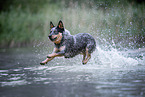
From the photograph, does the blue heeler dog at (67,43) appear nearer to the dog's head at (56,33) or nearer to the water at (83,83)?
the dog's head at (56,33)

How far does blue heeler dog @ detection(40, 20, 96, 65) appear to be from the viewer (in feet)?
30.5

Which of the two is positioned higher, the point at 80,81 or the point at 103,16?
the point at 103,16

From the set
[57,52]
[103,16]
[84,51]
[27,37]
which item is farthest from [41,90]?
[27,37]

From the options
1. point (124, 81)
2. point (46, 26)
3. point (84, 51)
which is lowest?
point (124, 81)

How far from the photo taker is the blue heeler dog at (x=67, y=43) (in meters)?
→ 9.29

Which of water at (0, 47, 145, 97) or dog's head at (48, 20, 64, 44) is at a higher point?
dog's head at (48, 20, 64, 44)

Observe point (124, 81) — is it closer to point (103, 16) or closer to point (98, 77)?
point (98, 77)

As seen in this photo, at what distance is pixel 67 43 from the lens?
9617 mm

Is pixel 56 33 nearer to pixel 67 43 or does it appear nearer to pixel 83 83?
pixel 67 43

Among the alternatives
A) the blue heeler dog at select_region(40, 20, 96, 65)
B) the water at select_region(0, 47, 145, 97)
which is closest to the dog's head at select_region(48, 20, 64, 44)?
the blue heeler dog at select_region(40, 20, 96, 65)

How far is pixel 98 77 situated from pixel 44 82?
5.20 ft

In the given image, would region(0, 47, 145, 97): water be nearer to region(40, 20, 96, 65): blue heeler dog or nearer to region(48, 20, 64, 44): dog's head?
region(40, 20, 96, 65): blue heeler dog

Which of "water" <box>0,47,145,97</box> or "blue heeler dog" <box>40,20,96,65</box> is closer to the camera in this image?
"water" <box>0,47,145,97</box>

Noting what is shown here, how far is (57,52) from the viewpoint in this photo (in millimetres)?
9531
